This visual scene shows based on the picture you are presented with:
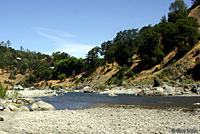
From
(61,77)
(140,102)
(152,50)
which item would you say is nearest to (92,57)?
(61,77)

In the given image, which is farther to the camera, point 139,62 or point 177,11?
point 177,11

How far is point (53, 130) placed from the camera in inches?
648

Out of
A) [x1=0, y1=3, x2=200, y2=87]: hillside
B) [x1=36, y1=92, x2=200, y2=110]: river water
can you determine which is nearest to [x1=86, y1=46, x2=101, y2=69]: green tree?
[x1=0, y1=3, x2=200, y2=87]: hillside

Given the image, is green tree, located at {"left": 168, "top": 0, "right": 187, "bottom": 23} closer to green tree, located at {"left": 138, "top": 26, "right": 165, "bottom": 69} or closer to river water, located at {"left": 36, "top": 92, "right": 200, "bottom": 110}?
green tree, located at {"left": 138, "top": 26, "right": 165, "bottom": 69}

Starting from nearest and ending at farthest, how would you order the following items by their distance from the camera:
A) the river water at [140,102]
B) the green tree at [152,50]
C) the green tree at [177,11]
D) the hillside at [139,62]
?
the river water at [140,102] → the hillside at [139,62] → the green tree at [152,50] → the green tree at [177,11]

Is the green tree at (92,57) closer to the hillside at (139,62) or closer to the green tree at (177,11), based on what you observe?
the hillside at (139,62)

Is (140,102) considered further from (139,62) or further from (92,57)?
(92,57)

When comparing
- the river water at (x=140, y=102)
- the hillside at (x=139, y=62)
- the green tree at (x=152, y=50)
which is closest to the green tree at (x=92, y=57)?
the hillside at (x=139, y=62)

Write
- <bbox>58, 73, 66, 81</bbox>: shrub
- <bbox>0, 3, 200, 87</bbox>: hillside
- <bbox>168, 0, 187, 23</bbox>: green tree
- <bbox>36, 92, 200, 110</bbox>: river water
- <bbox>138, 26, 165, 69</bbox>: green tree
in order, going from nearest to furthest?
<bbox>36, 92, 200, 110</bbox>: river water → <bbox>0, 3, 200, 87</bbox>: hillside → <bbox>138, 26, 165, 69</bbox>: green tree → <bbox>168, 0, 187, 23</bbox>: green tree → <bbox>58, 73, 66, 81</bbox>: shrub

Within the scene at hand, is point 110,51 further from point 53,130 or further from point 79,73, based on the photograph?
point 53,130

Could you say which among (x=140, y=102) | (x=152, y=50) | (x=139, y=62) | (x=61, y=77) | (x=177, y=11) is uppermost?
(x=177, y=11)

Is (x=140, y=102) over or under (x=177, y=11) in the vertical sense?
under

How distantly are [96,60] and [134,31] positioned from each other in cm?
3292

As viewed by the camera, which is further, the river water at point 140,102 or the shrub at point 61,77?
the shrub at point 61,77
